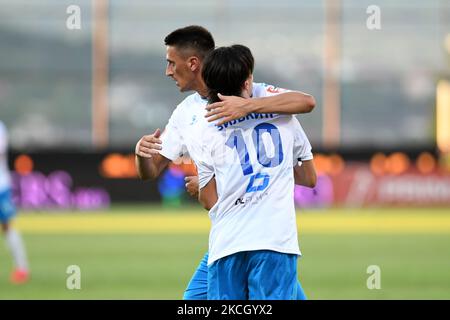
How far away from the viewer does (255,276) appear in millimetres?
5977

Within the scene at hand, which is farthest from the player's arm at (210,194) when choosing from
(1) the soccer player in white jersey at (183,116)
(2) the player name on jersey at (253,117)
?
(2) the player name on jersey at (253,117)

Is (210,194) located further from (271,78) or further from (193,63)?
(271,78)

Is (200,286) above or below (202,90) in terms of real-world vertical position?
below

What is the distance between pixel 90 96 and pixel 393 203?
13054 mm

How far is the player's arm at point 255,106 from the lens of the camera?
5.93 meters

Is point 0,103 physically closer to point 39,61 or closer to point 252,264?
point 39,61

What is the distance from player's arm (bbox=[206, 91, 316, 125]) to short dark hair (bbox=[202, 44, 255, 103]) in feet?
0.27

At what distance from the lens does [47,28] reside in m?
39.0

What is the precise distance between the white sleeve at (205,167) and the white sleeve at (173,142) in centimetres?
52

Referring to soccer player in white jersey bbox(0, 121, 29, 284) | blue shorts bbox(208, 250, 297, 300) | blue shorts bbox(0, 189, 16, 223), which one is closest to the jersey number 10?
blue shorts bbox(208, 250, 297, 300)

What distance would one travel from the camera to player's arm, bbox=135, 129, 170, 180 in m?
6.59

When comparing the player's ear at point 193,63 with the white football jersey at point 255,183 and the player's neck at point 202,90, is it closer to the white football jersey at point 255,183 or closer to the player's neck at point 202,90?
the player's neck at point 202,90

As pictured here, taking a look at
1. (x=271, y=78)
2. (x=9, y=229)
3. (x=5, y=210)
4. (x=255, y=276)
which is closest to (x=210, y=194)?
(x=255, y=276)

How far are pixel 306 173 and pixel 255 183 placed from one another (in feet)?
1.77
